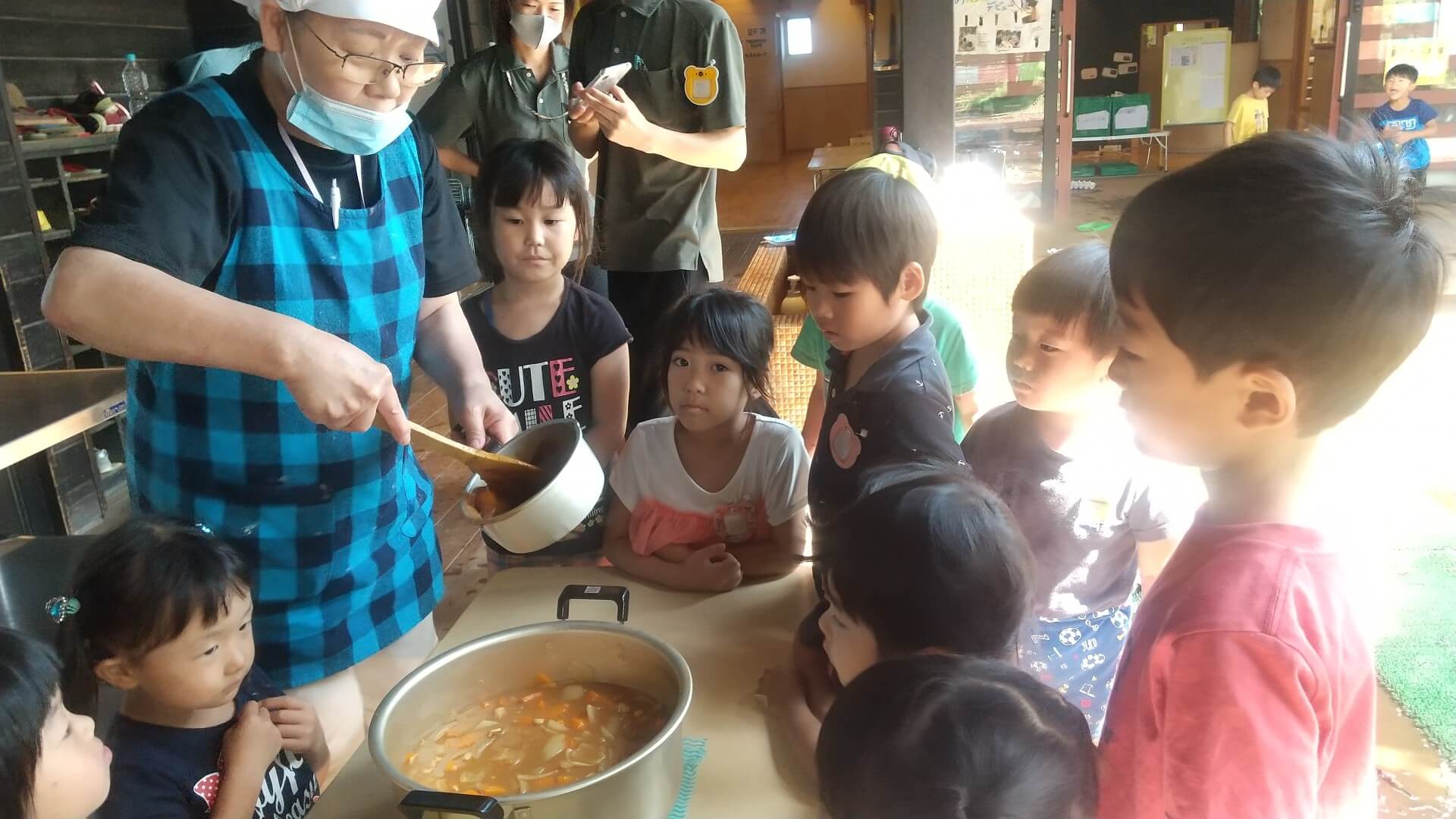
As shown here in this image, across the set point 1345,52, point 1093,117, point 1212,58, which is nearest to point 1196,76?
point 1212,58

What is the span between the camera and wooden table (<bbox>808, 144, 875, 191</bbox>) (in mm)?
5707

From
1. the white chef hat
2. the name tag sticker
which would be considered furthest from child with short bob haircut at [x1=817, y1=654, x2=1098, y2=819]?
the name tag sticker

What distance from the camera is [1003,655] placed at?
84 centimetres

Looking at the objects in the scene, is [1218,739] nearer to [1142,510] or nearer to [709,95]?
[1142,510]

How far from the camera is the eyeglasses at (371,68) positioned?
→ 108 cm

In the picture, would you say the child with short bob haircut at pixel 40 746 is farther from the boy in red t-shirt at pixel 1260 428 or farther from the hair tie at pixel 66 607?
the boy in red t-shirt at pixel 1260 428

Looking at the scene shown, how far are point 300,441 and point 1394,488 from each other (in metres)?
3.28

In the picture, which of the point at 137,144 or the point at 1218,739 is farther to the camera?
the point at 137,144

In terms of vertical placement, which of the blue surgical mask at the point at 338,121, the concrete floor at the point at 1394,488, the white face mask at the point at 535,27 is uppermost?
the white face mask at the point at 535,27

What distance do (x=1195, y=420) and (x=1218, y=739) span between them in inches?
8.8

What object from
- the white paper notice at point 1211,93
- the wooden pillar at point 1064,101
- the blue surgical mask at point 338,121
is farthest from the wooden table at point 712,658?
the white paper notice at point 1211,93

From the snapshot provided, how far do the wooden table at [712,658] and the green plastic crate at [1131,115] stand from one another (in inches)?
393

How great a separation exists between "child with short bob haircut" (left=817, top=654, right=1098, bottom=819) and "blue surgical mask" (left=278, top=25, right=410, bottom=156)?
853 millimetres

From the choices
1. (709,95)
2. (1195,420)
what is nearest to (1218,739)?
(1195,420)
